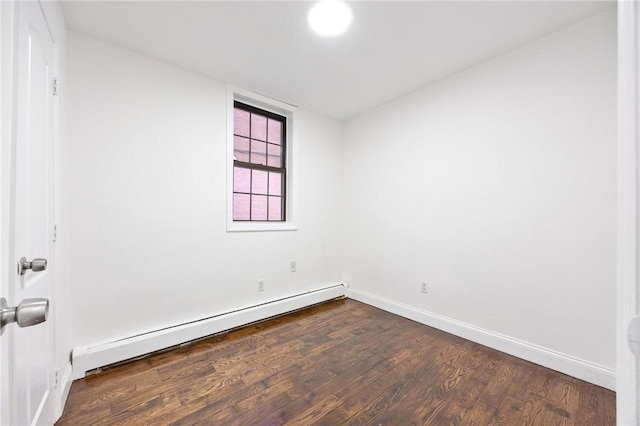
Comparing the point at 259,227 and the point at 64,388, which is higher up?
the point at 259,227

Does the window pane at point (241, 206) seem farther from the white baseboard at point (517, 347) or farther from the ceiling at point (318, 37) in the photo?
the white baseboard at point (517, 347)

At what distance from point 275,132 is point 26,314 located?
302 cm

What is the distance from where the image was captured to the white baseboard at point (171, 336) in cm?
188

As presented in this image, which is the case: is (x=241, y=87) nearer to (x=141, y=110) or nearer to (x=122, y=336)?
(x=141, y=110)

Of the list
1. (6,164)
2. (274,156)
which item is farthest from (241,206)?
(6,164)

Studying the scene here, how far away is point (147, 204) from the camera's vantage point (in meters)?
2.22

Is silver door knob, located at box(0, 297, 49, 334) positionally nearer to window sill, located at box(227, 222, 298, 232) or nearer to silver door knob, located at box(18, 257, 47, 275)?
silver door knob, located at box(18, 257, 47, 275)

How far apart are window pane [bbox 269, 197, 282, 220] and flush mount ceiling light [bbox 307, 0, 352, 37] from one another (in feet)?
6.12

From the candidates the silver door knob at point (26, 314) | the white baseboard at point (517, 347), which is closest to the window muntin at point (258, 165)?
the white baseboard at point (517, 347)

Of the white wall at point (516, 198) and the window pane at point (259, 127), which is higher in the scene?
the window pane at point (259, 127)

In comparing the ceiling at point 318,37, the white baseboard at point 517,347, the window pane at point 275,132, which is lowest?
the white baseboard at point 517,347

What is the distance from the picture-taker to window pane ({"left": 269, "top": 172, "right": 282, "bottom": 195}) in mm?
3266

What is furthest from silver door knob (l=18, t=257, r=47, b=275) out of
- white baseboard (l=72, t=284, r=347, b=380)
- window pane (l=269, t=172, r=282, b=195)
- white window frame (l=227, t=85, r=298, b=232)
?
window pane (l=269, t=172, r=282, b=195)

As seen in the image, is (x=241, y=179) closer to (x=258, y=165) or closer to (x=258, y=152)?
(x=258, y=165)
